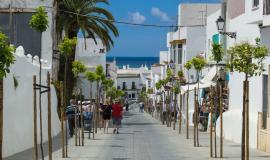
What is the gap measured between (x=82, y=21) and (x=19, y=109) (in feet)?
63.1

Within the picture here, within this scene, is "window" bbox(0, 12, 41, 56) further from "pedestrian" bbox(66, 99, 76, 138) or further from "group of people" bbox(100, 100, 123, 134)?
"pedestrian" bbox(66, 99, 76, 138)

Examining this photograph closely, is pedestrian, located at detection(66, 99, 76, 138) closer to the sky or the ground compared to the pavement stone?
closer to the sky

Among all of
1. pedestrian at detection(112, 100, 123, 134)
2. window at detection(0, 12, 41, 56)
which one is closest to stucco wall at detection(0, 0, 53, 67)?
window at detection(0, 12, 41, 56)

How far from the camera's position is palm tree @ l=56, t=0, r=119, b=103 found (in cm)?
4041

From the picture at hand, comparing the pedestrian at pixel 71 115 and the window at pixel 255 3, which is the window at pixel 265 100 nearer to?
the window at pixel 255 3

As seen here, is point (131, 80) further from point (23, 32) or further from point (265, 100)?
point (265, 100)

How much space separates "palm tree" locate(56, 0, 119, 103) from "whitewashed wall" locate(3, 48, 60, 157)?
1497 cm

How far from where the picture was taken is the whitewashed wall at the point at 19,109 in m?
20.1

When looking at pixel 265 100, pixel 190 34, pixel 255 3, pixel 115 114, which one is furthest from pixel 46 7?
pixel 190 34

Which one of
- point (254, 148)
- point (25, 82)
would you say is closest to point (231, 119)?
point (254, 148)

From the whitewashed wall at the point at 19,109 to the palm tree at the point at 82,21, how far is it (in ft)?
49.1

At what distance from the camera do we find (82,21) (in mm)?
40688

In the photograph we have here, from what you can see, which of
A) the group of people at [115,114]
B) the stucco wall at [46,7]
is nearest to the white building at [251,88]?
the group of people at [115,114]

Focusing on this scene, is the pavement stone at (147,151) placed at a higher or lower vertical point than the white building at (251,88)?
lower
